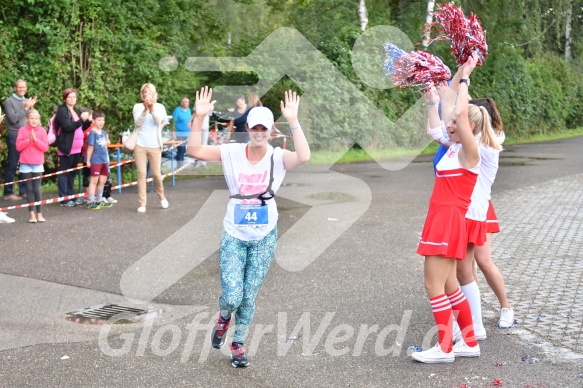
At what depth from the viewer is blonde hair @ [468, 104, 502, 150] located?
645 centimetres

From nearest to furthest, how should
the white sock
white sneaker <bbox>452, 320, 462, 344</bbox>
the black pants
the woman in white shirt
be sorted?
the woman in white shirt < white sneaker <bbox>452, 320, 462, 344</bbox> < the white sock < the black pants

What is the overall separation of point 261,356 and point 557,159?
2154 centimetres

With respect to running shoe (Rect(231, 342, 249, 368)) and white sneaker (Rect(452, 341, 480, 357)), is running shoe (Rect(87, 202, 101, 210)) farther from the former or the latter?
white sneaker (Rect(452, 341, 480, 357))

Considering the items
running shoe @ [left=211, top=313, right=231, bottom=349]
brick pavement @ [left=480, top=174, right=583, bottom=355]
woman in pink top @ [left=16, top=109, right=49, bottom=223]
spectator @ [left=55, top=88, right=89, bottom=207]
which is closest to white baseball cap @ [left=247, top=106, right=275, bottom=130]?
running shoe @ [left=211, top=313, right=231, bottom=349]

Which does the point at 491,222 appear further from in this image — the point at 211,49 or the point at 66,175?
the point at 211,49

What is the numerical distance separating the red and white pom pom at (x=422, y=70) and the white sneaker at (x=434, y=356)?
1.86 m

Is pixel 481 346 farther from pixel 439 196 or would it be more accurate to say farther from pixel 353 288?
pixel 353 288

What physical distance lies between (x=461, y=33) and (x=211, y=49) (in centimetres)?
2037

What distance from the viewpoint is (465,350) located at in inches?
251

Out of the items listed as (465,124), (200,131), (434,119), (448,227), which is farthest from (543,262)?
(200,131)

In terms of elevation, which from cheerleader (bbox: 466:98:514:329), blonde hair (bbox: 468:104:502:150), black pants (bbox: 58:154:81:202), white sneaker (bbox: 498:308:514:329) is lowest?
black pants (bbox: 58:154:81:202)

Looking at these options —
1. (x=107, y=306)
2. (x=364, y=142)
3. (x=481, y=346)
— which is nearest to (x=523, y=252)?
(x=481, y=346)

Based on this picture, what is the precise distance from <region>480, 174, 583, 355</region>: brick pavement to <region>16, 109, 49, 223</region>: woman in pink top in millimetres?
6341

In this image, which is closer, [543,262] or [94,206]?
[543,262]
